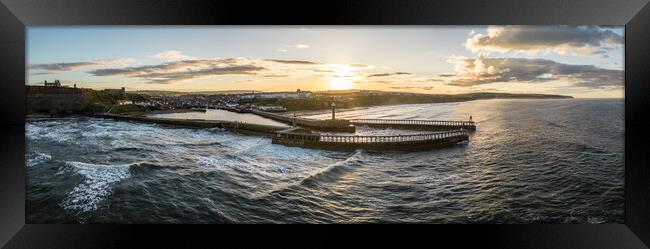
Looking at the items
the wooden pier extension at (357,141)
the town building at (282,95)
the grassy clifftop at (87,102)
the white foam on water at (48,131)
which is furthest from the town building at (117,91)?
the wooden pier extension at (357,141)

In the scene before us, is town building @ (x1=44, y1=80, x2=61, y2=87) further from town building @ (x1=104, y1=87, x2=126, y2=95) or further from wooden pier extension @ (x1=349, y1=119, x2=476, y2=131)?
wooden pier extension @ (x1=349, y1=119, x2=476, y2=131)

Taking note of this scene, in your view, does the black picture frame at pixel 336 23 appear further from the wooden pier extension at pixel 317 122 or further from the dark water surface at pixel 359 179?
the wooden pier extension at pixel 317 122

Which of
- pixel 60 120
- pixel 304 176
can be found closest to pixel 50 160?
pixel 60 120

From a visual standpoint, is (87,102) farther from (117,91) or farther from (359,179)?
(359,179)

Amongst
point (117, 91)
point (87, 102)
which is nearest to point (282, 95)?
point (117, 91)

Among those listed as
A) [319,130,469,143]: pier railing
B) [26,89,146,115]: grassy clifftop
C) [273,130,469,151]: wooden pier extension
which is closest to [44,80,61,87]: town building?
[26,89,146,115]: grassy clifftop
